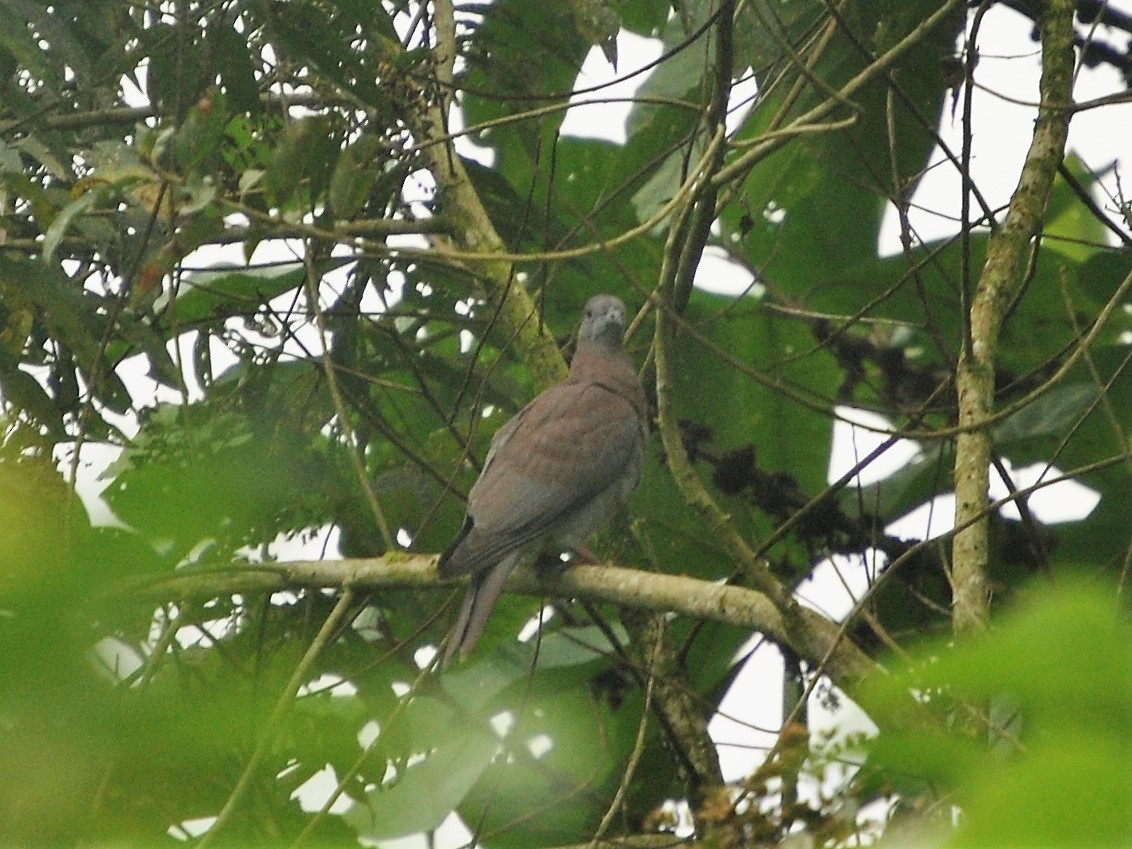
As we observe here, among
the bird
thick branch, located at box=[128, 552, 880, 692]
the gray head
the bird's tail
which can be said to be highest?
the gray head

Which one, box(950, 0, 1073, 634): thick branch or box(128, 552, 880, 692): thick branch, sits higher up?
box(950, 0, 1073, 634): thick branch

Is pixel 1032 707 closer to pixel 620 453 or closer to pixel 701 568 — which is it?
pixel 620 453

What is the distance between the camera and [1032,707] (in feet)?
2.51

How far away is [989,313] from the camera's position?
134 inches

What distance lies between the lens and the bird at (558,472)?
3777 millimetres

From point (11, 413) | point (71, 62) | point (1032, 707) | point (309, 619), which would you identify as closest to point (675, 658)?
point (309, 619)

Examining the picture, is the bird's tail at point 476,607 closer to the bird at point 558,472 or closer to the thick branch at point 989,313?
the bird at point 558,472

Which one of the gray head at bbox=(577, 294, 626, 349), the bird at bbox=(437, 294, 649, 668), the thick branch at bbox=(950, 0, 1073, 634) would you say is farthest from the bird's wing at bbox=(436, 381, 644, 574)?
the thick branch at bbox=(950, 0, 1073, 634)

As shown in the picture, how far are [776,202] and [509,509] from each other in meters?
2.06

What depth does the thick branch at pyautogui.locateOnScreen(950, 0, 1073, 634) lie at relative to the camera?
3.04 meters

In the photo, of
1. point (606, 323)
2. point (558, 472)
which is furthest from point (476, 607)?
point (606, 323)

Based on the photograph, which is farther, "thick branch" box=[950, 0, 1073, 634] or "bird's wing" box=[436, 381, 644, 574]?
"bird's wing" box=[436, 381, 644, 574]

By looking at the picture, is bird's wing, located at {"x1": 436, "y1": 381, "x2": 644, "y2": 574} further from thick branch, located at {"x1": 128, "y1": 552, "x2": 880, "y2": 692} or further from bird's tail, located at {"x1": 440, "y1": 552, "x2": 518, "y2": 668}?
thick branch, located at {"x1": 128, "y1": 552, "x2": 880, "y2": 692}

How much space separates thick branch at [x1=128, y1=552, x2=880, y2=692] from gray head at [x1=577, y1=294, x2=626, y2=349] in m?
1.20
